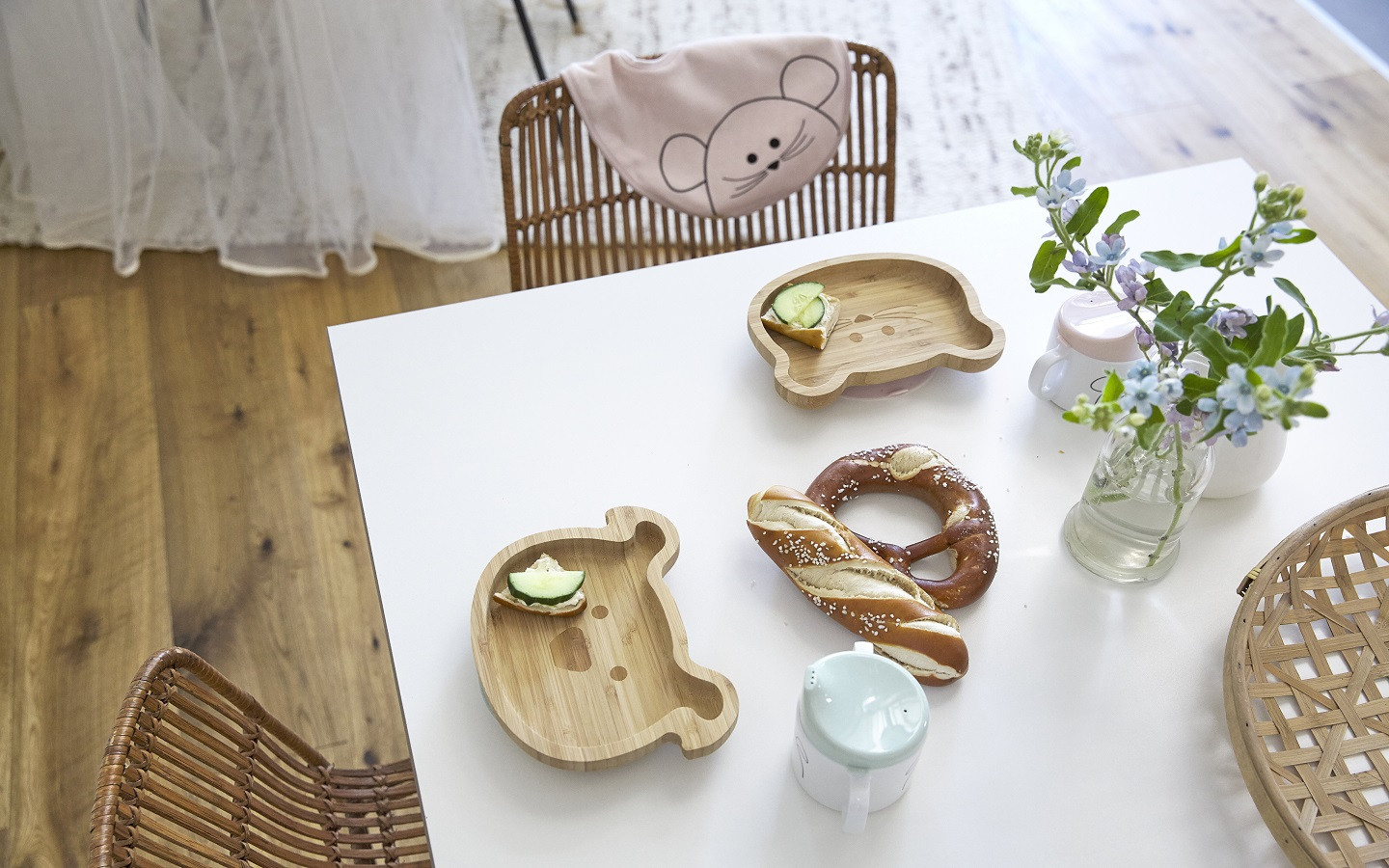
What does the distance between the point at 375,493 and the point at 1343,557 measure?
2.99ft

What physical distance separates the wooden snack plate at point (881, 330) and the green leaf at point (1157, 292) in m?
0.29

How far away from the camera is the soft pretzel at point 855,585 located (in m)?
0.93

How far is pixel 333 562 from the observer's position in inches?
75.6

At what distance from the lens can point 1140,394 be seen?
Answer: 30.3 inches

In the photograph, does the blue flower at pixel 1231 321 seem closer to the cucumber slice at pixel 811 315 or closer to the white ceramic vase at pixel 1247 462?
the white ceramic vase at pixel 1247 462

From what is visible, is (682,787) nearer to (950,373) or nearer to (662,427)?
(662,427)

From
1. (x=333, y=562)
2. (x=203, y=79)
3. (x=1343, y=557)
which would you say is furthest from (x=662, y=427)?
(x=203, y=79)

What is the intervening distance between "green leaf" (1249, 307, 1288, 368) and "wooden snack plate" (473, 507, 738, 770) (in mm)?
471

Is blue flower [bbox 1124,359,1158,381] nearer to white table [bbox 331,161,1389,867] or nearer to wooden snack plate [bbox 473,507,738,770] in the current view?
white table [bbox 331,161,1389,867]

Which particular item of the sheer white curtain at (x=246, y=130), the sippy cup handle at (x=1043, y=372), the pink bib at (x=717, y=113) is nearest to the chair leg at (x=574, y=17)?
the sheer white curtain at (x=246, y=130)

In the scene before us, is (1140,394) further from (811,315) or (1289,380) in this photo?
(811,315)

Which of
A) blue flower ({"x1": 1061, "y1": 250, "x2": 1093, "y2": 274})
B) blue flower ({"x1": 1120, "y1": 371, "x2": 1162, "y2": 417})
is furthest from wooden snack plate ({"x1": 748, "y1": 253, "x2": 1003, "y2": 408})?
blue flower ({"x1": 1120, "y1": 371, "x2": 1162, "y2": 417})

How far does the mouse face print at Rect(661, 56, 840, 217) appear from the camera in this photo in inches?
60.1

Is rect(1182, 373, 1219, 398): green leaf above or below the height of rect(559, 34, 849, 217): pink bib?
above
